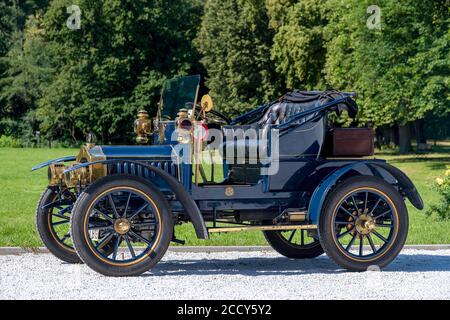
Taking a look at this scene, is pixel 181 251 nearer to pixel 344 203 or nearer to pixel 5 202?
pixel 344 203

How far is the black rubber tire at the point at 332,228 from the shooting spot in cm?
877

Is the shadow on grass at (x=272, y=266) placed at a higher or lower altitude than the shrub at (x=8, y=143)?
lower

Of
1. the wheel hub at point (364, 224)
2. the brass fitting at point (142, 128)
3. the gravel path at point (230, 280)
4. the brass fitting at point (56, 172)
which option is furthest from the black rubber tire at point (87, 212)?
the wheel hub at point (364, 224)

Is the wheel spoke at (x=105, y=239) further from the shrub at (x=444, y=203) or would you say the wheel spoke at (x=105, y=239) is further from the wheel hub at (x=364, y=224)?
Result: the shrub at (x=444, y=203)

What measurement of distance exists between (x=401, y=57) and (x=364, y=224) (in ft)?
97.8

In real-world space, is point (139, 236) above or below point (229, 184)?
below

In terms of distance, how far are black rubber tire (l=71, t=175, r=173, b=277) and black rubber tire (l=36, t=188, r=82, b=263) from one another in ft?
4.14

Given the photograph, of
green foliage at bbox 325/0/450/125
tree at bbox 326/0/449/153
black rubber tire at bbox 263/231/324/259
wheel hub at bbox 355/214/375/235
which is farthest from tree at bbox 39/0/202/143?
wheel hub at bbox 355/214/375/235

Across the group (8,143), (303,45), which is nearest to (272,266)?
(303,45)

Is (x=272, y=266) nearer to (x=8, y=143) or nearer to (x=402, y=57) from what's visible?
(x=402, y=57)

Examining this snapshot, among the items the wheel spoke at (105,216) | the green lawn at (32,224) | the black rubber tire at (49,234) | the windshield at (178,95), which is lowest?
the green lawn at (32,224)

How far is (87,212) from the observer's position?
8.27 metres

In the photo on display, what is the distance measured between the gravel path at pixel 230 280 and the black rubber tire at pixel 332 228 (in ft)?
0.42

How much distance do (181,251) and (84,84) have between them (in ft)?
170
